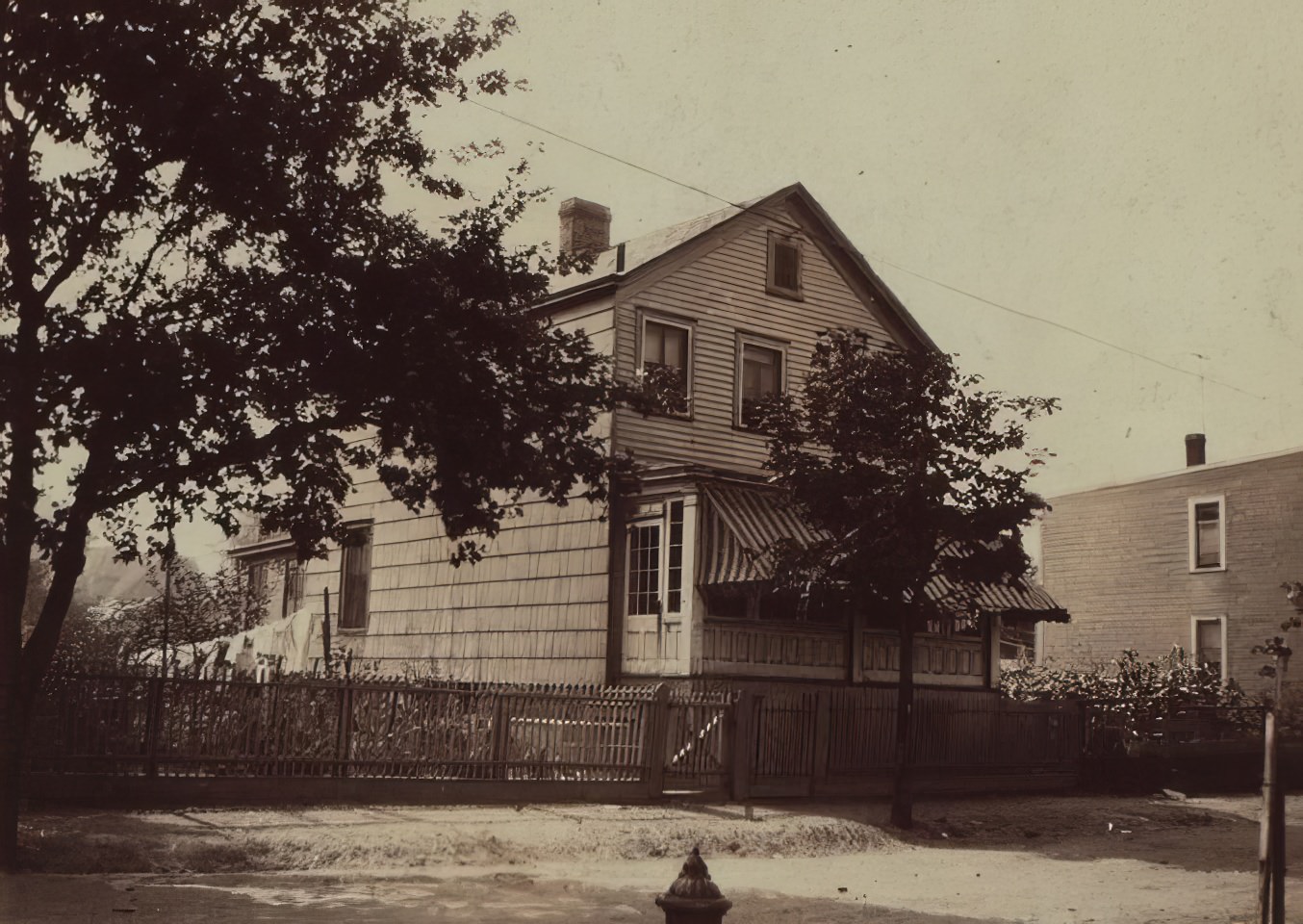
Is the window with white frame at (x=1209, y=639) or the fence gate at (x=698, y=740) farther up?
the window with white frame at (x=1209, y=639)

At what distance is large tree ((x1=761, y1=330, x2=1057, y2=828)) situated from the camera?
17156 millimetres

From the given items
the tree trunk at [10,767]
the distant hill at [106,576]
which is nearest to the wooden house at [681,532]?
the tree trunk at [10,767]

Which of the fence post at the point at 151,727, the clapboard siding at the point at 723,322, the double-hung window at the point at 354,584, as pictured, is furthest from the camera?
the double-hung window at the point at 354,584

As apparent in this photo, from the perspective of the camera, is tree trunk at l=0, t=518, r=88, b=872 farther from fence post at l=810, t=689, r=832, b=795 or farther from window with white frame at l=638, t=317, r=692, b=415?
window with white frame at l=638, t=317, r=692, b=415

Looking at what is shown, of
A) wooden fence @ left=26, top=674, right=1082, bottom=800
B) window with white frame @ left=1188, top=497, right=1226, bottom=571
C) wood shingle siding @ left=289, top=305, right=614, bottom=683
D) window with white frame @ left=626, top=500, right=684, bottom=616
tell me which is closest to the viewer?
wooden fence @ left=26, top=674, right=1082, bottom=800

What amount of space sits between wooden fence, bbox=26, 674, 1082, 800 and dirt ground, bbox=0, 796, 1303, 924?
21.8 inches

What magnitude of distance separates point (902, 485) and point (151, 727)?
30.6 ft

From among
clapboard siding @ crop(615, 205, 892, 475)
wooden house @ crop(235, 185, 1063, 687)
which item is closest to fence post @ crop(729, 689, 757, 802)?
wooden house @ crop(235, 185, 1063, 687)

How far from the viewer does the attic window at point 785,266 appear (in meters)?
25.2

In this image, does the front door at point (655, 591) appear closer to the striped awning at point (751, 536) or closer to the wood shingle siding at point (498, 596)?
the wood shingle siding at point (498, 596)

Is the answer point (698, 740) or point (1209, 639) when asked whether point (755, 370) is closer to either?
point (698, 740)

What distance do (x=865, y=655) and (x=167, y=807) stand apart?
12.6 meters

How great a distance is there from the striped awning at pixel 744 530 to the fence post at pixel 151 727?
8470 mm

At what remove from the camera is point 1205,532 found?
115ft
